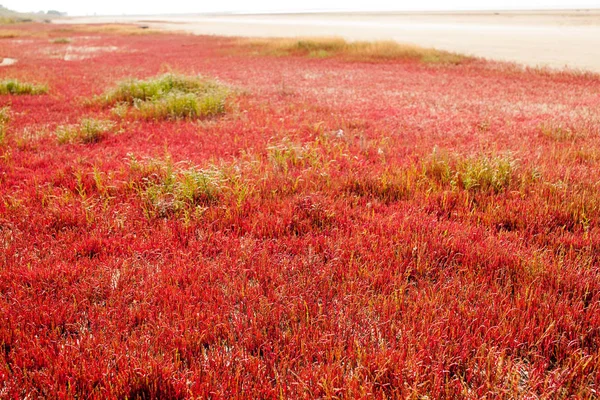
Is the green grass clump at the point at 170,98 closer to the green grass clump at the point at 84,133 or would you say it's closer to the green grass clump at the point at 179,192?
the green grass clump at the point at 84,133

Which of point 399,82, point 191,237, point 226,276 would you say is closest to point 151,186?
point 191,237

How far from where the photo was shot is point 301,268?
370 centimetres

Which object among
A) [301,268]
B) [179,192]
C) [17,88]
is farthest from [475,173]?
[17,88]

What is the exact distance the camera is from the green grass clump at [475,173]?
5484 millimetres

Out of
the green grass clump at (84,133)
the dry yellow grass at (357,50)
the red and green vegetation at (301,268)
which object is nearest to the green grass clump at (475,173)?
the red and green vegetation at (301,268)

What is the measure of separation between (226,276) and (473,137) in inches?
263

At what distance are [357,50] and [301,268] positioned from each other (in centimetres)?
2972

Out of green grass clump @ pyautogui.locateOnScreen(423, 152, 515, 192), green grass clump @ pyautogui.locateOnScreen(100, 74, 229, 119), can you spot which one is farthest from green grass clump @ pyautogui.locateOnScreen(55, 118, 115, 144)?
green grass clump @ pyautogui.locateOnScreen(423, 152, 515, 192)

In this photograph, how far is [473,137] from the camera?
8523 millimetres

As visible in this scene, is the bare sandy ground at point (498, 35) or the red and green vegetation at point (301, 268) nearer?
the red and green vegetation at point (301, 268)

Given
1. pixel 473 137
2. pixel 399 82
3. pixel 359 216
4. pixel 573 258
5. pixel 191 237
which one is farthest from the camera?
pixel 399 82

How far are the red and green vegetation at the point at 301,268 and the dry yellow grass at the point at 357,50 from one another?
20.3 metres

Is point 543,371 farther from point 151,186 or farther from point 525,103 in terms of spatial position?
point 525,103

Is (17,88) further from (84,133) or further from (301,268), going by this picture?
(301,268)
